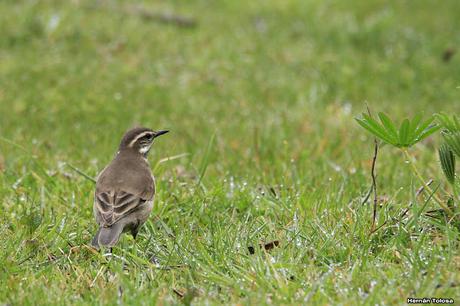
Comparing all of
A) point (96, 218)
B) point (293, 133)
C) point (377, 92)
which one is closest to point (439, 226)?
point (96, 218)

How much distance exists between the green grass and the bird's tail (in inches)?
4.1

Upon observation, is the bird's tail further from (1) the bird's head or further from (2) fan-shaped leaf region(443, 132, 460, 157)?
(2) fan-shaped leaf region(443, 132, 460, 157)

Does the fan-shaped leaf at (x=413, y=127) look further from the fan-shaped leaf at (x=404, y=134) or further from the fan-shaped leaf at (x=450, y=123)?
the fan-shaped leaf at (x=450, y=123)

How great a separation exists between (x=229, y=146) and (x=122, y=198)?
3.04 m

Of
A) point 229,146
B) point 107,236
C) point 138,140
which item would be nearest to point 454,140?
point 107,236

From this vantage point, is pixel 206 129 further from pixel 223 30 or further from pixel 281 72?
pixel 223 30

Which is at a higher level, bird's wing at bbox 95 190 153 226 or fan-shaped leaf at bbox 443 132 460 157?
fan-shaped leaf at bbox 443 132 460 157

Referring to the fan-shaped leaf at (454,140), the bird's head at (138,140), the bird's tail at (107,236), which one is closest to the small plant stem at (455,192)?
the fan-shaped leaf at (454,140)

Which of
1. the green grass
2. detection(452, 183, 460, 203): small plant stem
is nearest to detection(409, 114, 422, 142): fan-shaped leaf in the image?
detection(452, 183, 460, 203): small plant stem

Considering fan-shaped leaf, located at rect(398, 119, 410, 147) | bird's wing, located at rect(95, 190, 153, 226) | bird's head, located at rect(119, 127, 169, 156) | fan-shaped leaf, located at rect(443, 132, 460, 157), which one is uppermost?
fan-shaped leaf, located at rect(443, 132, 460, 157)

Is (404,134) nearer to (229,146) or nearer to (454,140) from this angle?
(454,140)

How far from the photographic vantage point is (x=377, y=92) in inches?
500

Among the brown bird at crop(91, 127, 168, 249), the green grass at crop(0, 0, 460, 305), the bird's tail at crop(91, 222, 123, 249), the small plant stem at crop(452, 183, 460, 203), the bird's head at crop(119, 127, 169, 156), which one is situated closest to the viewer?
the green grass at crop(0, 0, 460, 305)

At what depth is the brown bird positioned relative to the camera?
6352 millimetres
